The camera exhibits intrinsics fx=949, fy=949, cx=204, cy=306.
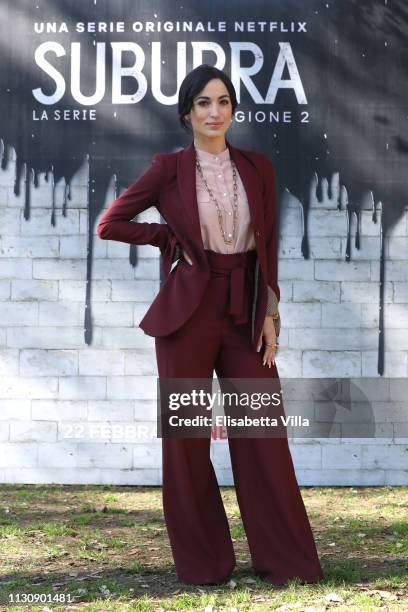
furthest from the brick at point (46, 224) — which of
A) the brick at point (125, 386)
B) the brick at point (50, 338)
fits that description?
the brick at point (125, 386)

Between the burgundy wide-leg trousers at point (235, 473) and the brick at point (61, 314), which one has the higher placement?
the brick at point (61, 314)

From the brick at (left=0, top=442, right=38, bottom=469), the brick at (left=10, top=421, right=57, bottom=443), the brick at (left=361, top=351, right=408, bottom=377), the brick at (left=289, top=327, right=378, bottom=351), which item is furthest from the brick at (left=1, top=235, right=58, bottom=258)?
the brick at (left=361, top=351, right=408, bottom=377)

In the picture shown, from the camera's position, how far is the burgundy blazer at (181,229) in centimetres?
316

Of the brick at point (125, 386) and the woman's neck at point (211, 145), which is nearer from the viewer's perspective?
the woman's neck at point (211, 145)

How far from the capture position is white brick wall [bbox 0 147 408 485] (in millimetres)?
5680

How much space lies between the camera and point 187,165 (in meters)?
3.25

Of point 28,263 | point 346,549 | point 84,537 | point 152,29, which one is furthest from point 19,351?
point 346,549

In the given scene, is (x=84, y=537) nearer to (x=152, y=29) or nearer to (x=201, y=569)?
(x=201, y=569)

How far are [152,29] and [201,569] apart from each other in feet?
11.7

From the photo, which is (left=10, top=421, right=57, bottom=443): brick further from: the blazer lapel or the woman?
the blazer lapel

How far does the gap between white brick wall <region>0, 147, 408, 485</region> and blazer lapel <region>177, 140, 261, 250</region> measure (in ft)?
7.85

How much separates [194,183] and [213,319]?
0.46 meters

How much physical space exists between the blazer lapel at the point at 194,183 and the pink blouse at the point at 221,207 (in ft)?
0.08

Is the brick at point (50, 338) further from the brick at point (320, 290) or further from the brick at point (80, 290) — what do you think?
the brick at point (320, 290)
